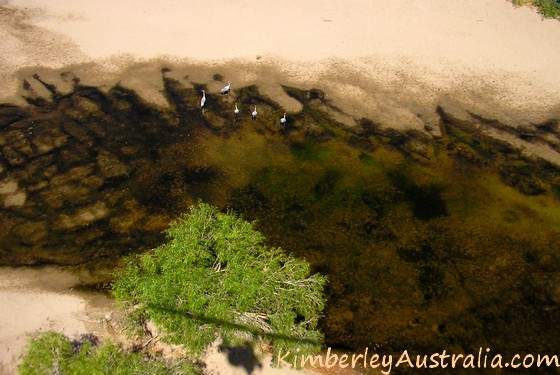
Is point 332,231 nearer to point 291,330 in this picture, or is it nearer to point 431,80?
point 291,330

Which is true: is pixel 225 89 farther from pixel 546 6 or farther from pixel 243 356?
pixel 546 6

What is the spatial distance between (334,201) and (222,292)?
7896mm

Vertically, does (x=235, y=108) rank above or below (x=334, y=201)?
above

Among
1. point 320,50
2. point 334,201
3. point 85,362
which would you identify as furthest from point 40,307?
point 320,50

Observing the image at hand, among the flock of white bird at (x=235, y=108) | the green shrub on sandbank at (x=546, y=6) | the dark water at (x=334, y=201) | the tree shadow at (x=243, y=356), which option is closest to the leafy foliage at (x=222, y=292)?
the tree shadow at (x=243, y=356)

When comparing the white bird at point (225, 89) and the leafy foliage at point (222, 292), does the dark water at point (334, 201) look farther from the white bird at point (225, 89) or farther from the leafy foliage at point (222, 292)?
the leafy foliage at point (222, 292)

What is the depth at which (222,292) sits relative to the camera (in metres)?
15.0

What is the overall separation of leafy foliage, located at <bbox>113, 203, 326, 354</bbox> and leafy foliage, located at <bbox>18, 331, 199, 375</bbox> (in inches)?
37.9

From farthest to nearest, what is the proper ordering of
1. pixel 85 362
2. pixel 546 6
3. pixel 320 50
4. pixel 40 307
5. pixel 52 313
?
pixel 546 6 < pixel 320 50 < pixel 40 307 < pixel 52 313 < pixel 85 362

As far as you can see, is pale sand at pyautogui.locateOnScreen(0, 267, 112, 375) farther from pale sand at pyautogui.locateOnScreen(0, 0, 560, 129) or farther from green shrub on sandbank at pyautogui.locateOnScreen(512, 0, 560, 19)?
green shrub on sandbank at pyautogui.locateOnScreen(512, 0, 560, 19)

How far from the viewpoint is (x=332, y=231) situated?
20.2 meters

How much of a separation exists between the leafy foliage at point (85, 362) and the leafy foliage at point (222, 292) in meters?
0.96

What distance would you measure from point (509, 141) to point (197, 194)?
14726 mm

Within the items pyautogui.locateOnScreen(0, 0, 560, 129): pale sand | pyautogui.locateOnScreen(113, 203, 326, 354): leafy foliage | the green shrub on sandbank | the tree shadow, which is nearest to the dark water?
pyautogui.locateOnScreen(0, 0, 560, 129): pale sand
